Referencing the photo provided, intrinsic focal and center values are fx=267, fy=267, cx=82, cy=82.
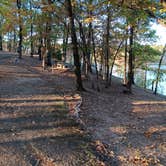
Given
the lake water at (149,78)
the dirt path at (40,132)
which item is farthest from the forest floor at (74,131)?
the lake water at (149,78)

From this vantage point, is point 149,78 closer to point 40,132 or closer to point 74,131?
point 74,131

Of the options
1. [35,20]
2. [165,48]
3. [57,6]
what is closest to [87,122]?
[57,6]

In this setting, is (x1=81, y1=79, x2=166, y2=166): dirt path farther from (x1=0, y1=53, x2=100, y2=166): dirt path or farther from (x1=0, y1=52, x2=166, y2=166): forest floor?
(x1=0, y1=53, x2=100, y2=166): dirt path

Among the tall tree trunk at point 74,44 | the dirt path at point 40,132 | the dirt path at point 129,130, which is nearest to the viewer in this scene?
the dirt path at point 40,132

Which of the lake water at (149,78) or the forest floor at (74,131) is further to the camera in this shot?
the lake water at (149,78)

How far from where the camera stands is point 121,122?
30.2ft

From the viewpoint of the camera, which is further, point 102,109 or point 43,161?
point 102,109

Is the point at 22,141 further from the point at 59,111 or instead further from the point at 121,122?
the point at 121,122

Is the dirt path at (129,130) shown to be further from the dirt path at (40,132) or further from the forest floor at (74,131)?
the dirt path at (40,132)

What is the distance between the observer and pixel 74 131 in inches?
300

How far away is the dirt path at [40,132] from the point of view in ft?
19.5

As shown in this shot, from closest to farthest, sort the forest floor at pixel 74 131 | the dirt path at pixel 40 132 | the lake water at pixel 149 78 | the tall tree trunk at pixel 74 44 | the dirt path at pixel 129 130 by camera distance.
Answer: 1. the dirt path at pixel 40 132
2. the forest floor at pixel 74 131
3. the dirt path at pixel 129 130
4. the tall tree trunk at pixel 74 44
5. the lake water at pixel 149 78

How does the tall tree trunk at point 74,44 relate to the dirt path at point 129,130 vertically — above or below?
above

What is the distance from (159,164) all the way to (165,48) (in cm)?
2110
